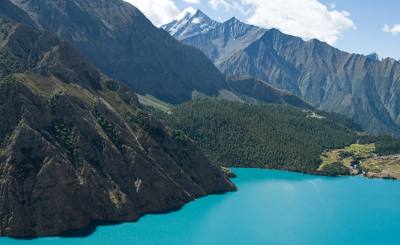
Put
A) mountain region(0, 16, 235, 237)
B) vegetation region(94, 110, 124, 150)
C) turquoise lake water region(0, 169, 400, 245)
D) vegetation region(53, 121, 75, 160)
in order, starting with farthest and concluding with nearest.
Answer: vegetation region(94, 110, 124, 150) < vegetation region(53, 121, 75, 160) < turquoise lake water region(0, 169, 400, 245) < mountain region(0, 16, 235, 237)

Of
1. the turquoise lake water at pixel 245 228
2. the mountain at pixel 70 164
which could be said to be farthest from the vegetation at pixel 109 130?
the turquoise lake water at pixel 245 228

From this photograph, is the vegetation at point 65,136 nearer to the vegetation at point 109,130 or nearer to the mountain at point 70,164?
the mountain at point 70,164

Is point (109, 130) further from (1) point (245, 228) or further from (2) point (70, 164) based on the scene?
(1) point (245, 228)

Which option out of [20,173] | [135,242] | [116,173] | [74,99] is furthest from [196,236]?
[74,99]

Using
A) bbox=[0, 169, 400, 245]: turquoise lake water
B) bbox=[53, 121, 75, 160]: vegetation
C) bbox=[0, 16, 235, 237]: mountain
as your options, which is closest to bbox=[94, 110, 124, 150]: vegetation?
bbox=[0, 16, 235, 237]: mountain

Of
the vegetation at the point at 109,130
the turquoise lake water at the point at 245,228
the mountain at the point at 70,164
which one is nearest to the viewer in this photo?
the mountain at the point at 70,164

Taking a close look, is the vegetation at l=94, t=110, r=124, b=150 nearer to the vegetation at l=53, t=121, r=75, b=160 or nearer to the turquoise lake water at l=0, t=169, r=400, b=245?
the vegetation at l=53, t=121, r=75, b=160

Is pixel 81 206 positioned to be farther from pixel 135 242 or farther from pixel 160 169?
pixel 160 169

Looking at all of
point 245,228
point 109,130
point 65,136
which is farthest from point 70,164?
point 245,228
